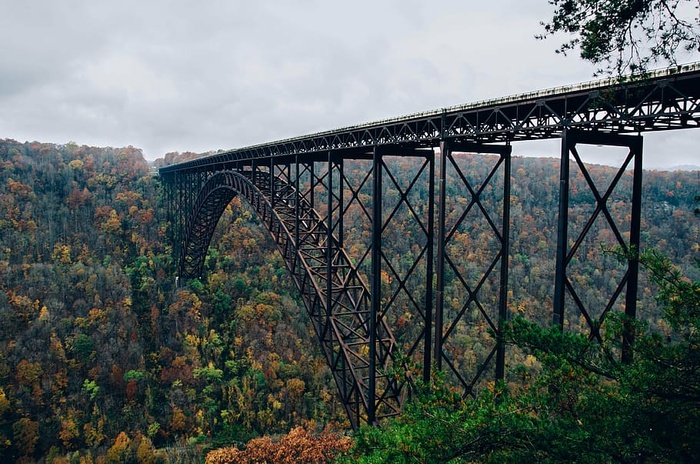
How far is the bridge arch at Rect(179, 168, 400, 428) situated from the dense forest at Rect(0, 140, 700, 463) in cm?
1004

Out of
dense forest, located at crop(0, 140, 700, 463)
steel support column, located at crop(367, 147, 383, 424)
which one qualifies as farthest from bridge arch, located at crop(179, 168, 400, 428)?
dense forest, located at crop(0, 140, 700, 463)

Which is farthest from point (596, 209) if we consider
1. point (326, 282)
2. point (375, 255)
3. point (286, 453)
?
point (286, 453)

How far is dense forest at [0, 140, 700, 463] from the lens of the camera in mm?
32188

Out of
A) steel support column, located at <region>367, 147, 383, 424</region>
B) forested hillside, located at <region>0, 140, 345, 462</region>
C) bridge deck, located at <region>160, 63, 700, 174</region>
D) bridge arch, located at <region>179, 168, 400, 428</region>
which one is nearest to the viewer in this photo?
bridge deck, located at <region>160, 63, 700, 174</region>

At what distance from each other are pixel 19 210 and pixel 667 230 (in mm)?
77834

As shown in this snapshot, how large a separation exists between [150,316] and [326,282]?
27.6 m

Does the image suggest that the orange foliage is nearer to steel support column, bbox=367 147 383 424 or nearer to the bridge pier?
steel support column, bbox=367 147 383 424

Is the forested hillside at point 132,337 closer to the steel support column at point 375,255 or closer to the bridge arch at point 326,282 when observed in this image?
the bridge arch at point 326,282

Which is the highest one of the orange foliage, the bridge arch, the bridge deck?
the bridge deck

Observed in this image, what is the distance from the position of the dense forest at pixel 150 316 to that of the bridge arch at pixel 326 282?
10.0m

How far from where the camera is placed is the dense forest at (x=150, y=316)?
106 feet

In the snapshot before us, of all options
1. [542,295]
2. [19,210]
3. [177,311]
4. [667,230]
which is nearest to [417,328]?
[542,295]

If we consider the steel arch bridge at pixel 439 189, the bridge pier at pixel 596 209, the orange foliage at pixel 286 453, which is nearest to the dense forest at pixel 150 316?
the orange foliage at pixel 286 453

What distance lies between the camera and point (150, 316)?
40.1 meters
